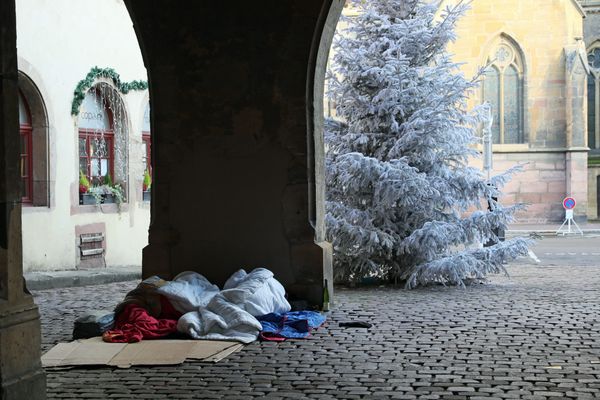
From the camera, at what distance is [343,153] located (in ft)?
41.9

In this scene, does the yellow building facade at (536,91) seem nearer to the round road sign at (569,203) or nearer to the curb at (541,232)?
the round road sign at (569,203)

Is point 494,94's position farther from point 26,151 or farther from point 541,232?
point 26,151

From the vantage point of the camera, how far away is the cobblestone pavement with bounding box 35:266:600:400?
5.87 metres

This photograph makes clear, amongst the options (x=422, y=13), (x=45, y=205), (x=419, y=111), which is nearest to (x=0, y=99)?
(x=419, y=111)

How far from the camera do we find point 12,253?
209 inches

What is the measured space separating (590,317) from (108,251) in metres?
10.6

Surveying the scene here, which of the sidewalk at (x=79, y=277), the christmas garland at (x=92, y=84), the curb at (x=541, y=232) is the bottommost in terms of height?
the curb at (x=541, y=232)

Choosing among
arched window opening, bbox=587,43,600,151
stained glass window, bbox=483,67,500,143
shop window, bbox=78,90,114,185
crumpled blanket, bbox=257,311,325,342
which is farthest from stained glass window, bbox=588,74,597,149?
crumpled blanket, bbox=257,311,325,342

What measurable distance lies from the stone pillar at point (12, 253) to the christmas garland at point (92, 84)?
10926 mm

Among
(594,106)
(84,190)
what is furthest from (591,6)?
(84,190)

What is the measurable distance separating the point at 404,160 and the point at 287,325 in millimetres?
4388

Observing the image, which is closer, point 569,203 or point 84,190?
point 84,190

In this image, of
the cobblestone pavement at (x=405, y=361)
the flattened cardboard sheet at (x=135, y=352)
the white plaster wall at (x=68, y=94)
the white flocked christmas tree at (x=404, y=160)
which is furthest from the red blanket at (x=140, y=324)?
the white plaster wall at (x=68, y=94)

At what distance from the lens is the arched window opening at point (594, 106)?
111 feet
